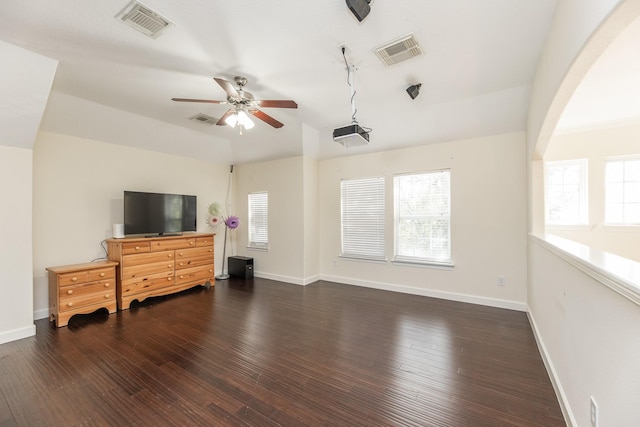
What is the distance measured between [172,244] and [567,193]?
6.92 metres

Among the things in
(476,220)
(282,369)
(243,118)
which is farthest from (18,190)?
(476,220)

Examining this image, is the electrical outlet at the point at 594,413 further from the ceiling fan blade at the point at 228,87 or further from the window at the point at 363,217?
the window at the point at 363,217

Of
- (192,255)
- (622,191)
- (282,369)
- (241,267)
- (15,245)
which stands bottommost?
(282,369)

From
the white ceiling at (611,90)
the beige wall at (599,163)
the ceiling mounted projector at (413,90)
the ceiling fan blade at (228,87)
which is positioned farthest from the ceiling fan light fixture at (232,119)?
the beige wall at (599,163)

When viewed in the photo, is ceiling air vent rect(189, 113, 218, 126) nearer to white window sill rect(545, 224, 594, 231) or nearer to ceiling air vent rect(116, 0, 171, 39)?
ceiling air vent rect(116, 0, 171, 39)

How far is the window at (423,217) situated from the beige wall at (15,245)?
5105mm

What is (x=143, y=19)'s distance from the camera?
2.12 m

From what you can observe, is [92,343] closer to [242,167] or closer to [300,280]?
[300,280]

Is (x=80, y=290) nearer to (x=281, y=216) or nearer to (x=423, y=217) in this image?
(x=281, y=216)

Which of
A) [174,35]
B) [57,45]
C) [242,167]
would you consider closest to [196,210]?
[242,167]

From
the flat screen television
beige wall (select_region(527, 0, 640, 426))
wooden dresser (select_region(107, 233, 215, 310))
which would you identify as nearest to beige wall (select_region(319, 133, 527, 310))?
beige wall (select_region(527, 0, 640, 426))

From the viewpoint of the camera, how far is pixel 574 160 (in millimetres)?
4461

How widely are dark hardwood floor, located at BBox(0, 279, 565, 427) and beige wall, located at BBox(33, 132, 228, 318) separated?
2.94ft

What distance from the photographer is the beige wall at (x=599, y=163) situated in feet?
13.4
